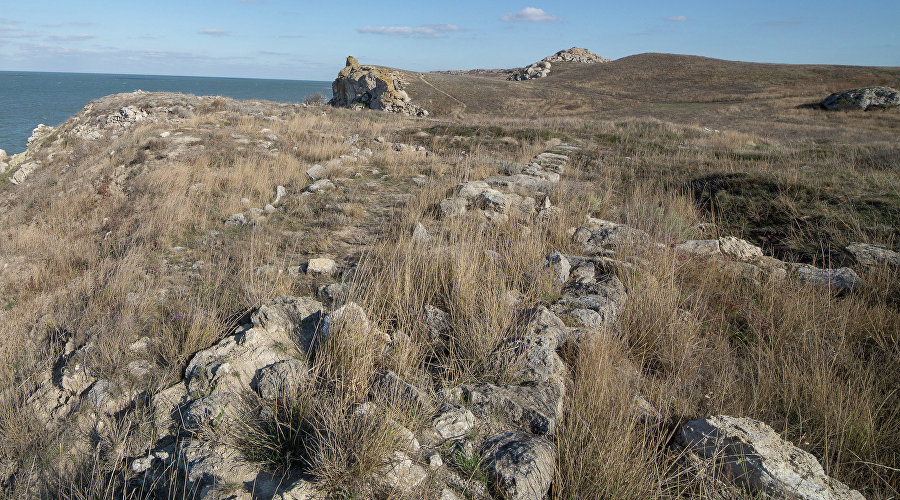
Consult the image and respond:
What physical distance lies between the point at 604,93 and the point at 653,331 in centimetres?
3879

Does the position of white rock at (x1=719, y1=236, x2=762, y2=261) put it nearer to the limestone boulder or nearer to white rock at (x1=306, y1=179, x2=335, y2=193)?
the limestone boulder

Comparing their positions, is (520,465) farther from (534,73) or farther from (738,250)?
(534,73)

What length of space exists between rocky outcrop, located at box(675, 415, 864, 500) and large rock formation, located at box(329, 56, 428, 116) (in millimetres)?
26846

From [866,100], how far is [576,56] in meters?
45.9

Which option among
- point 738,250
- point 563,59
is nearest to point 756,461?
point 738,250

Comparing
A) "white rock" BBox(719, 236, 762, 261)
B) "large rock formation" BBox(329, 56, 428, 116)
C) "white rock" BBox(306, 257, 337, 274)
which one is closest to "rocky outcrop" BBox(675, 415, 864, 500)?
"white rock" BBox(306, 257, 337, 274)

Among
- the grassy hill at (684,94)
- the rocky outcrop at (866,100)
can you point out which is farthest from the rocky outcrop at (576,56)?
the rocky outcrop at (866,100)

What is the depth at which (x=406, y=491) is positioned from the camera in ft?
6.65

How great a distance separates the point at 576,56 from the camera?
67375mm

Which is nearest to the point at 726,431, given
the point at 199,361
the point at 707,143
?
the point at 199,361

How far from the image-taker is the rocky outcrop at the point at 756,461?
2189 millimetres

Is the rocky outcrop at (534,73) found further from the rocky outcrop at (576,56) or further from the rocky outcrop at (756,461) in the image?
the rocky outcrop at (756,461)

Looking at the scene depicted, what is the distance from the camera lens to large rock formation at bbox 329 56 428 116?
28103mm

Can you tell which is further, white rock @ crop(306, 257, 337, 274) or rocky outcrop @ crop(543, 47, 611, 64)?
rocky outcrop @ crop(543, 47, 611, 64)
